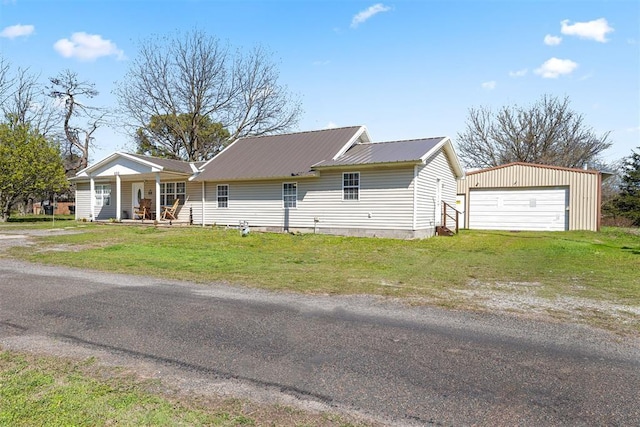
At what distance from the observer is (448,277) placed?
8.40m

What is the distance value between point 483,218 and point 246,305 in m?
19.2

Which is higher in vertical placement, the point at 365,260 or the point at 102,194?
the point at 102,194

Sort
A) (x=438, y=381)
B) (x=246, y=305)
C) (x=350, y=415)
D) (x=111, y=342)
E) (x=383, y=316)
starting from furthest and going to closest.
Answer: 1. (x=246, y=305)
2. (x=383, y=316)
3. (x=111, y=342)
4. (x=438, y=381)
5. (x=350, y=415)

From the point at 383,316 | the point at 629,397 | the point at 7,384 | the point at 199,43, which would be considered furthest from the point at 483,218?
the point at 199,43

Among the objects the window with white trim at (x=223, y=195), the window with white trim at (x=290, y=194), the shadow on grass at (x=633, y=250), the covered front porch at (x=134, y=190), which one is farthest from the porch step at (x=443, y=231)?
the covered front porch at (x=134, y=190)

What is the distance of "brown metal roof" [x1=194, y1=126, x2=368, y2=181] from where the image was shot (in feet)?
60.7

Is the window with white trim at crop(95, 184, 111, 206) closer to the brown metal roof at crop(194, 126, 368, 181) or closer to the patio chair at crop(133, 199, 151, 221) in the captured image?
the patio chair at crop(133, 199, 151, 221)

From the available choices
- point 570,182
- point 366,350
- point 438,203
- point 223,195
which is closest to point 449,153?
point 438,203

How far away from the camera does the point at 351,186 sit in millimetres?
17062

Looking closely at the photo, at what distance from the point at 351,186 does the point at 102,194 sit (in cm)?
1614

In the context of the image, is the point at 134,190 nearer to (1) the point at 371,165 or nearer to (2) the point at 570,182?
(1) the point at 371,165

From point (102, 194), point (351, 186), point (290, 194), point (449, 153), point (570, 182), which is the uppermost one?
point (449, 153)

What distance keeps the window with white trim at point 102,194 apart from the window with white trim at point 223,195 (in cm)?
848

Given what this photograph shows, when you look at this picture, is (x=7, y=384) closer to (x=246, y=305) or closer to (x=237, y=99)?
(x=246, y=305)
